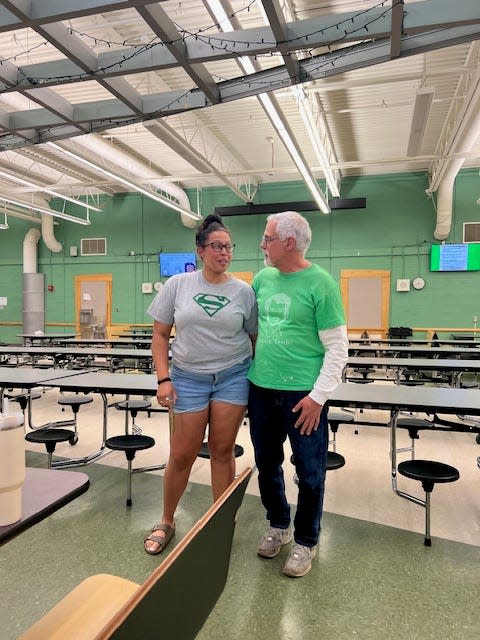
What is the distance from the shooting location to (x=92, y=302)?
470 inches

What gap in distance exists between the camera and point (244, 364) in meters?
2.11

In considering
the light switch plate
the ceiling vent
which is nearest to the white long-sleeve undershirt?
the light switch plate

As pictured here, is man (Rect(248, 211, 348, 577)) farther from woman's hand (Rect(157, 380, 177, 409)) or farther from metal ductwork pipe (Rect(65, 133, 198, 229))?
metal ductwork pipe (Rect(65, 133, 198, 229))

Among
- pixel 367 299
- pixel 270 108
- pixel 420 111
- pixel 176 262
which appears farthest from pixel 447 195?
pixel 176 262

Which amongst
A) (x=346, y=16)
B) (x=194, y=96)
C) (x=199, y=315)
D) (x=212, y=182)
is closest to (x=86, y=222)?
(x=212, y=182)

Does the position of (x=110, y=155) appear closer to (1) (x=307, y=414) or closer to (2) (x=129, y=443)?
(2) (x=129, y=443)

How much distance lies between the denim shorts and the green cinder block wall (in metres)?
8.56

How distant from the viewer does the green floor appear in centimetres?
171

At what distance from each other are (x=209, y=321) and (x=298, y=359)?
0.43m

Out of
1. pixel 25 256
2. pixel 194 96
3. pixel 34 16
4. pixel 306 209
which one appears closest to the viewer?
pixel 34 16

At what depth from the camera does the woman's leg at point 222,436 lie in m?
2.06

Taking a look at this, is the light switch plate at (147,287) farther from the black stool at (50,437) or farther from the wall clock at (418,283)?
the black stool at (50,437)

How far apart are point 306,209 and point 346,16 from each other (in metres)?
6.27

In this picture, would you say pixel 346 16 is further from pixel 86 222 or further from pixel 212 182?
pixel 86 222
